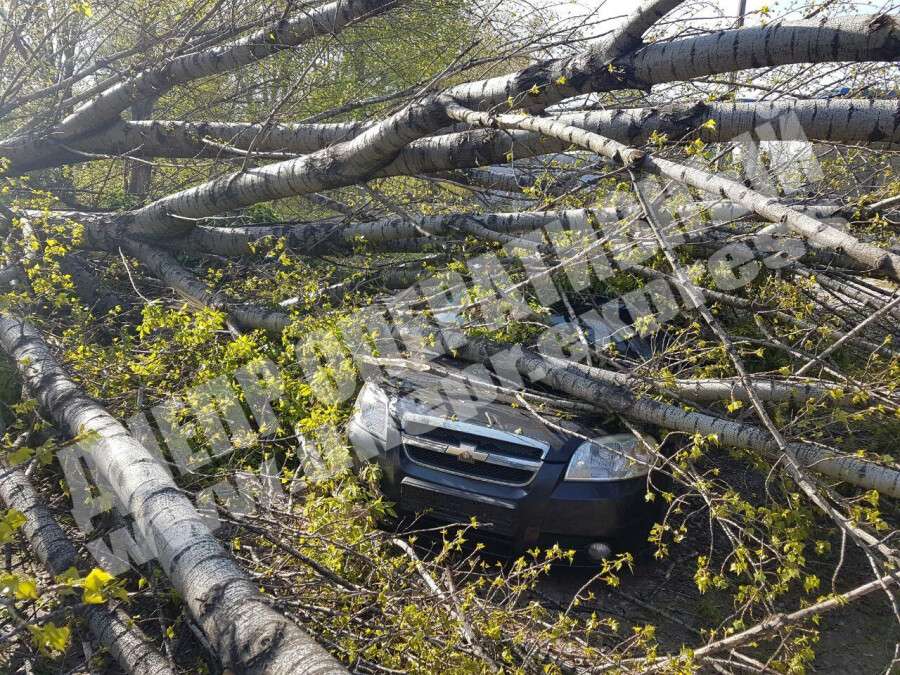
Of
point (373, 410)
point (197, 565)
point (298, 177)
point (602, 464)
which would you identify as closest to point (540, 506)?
point (602, 464)

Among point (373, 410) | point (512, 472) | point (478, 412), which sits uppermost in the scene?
point (373, 410)

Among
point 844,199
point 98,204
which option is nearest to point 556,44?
point 844,199

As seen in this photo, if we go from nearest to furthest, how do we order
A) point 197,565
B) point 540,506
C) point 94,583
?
point 94,583, point 197,565, point 540,506

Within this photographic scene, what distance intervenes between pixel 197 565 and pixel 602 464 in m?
2.12

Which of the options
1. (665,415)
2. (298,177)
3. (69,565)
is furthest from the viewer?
(298,177)

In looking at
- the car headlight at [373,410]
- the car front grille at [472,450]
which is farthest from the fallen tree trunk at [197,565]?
the car front grille at [472,450]

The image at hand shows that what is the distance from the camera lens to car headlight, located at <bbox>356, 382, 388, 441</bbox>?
4219mm

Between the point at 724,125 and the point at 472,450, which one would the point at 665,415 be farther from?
the point at 724,125

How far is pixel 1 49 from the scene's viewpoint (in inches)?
Result: 291

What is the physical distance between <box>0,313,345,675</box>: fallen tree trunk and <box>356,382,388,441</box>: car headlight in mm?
1157

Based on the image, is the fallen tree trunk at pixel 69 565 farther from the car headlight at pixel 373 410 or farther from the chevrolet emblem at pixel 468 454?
the chevrolet emblem at pixel 468 454

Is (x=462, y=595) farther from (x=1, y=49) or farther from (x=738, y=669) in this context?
(x=1, y=49)

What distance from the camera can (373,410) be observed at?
14.3 feet

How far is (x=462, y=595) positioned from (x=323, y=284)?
3575 millimetres
